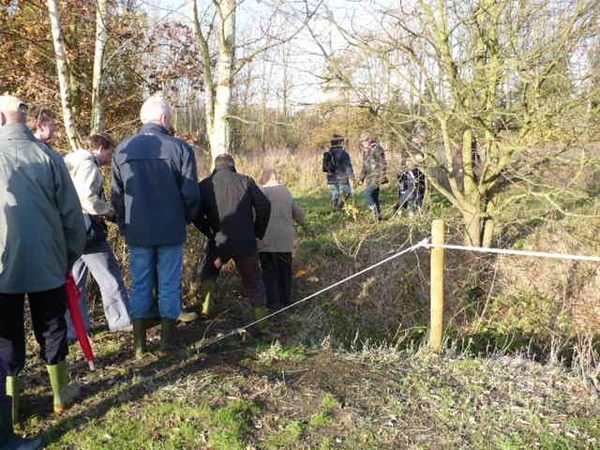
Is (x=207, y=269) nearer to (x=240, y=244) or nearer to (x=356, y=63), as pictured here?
(x=240, y=244)

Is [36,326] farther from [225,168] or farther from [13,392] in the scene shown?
[225,168]

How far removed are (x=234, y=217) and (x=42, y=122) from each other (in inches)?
77.2

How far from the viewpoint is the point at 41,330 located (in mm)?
3006

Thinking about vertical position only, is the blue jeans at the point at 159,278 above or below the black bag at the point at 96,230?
below

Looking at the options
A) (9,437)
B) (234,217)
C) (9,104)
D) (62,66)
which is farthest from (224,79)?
(9,437)

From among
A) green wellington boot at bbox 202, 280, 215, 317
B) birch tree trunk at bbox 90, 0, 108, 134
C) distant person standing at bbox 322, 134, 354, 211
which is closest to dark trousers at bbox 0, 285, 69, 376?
green wellington boot at bbox 202, 280, 215, 317

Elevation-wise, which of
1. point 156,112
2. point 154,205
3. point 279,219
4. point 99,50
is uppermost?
point 99,50

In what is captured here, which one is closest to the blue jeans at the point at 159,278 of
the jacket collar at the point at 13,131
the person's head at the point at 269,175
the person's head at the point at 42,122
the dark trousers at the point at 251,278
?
the dark trousers at the point at 251,278

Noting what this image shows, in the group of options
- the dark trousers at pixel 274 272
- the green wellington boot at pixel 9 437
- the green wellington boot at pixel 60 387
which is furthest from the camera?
the dark trousers at pixel 274 272

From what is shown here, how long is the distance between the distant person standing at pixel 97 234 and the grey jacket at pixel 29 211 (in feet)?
3.50

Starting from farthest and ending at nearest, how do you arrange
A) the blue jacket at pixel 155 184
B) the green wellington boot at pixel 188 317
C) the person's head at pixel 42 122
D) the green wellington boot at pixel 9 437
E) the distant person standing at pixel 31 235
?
the green wellington boot at pixel 188 317
the blue jacket at pixel 155 184
the person's head at pixel 42 122
the distant person standing at pixel 31 235
the green wellington boot at pixel 9 437

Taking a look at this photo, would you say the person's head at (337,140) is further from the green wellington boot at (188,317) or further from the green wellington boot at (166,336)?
the green wellington boot at (166,336)

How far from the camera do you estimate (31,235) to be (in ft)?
9.23

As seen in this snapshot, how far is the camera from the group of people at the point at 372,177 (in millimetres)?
6918
